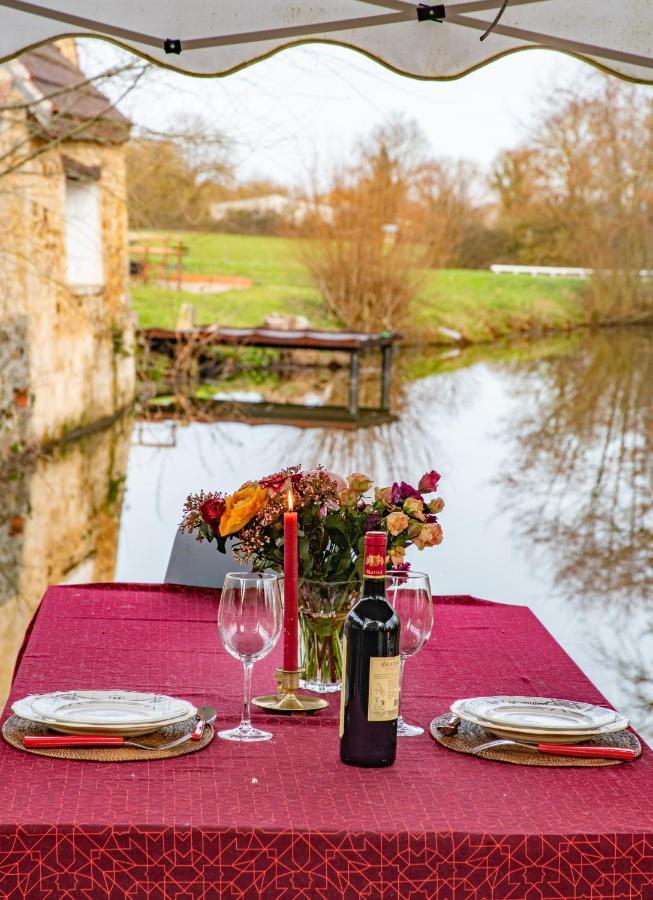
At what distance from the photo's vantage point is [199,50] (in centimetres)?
333

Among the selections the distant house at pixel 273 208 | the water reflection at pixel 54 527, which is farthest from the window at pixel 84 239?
the distant house at pixel 273 208

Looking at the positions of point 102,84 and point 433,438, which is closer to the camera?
point 102,84

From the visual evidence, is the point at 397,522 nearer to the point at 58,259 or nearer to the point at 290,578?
the point at 290,578

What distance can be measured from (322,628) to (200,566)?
0.87 meters

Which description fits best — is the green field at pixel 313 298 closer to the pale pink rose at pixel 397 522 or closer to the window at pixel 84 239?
the window at pixel 84 239

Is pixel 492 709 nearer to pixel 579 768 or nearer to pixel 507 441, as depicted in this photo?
pixel 579 768

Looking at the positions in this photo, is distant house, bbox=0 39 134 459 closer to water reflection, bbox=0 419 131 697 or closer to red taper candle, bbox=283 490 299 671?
water reflection, bbox=0 419 131 697

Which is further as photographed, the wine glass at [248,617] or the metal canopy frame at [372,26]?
the metal canopy frame at [372,26]

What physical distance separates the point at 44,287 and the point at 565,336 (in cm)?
1803

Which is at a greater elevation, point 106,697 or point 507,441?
point 106,697

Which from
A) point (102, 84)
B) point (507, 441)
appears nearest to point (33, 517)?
point (102, 84)

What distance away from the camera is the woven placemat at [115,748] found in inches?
66.0

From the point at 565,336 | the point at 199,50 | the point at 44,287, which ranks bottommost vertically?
the point at 565,336

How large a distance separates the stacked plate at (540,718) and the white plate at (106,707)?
43 cm
